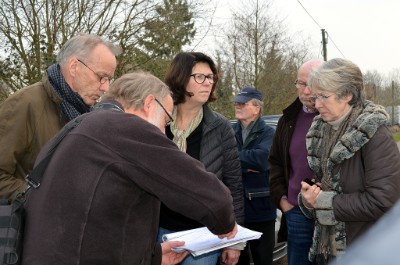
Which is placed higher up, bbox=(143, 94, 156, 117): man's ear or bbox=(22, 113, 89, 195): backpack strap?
bbox=(143, 94, 156, 117): man's ear

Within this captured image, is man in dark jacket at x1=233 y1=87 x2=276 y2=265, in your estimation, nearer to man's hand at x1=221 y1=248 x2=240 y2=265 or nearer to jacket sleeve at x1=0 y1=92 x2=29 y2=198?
man's hand at x1=221 y1=248 x2=240 y2=265

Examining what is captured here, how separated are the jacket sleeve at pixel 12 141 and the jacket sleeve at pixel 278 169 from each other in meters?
1.85

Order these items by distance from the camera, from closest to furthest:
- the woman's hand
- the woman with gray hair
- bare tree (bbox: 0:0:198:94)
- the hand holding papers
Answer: the hand holding papers → the woman with gray hair → the woman's hand → bare tree (bbox: 0:0:198:94)

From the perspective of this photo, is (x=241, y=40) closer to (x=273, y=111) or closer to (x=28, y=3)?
(x=273, y=111)

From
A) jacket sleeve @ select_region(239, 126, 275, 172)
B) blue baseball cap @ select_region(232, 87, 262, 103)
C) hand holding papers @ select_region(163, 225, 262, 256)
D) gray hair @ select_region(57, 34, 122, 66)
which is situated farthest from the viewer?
blue baseball cap @ select_region(232, 87, 262, 103)

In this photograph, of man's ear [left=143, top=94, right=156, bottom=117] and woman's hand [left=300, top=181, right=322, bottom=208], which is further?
woman's hand [left=300, top=181, right=322, bottom=208]

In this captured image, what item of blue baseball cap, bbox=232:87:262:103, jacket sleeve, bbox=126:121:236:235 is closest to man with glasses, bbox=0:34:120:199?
jacket sleeve, bbox=126:121:236:235

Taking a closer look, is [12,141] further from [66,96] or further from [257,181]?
[257,181]

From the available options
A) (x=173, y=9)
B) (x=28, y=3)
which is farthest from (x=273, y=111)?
(x=28, y=3)

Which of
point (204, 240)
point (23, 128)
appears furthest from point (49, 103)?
point (204, 240)

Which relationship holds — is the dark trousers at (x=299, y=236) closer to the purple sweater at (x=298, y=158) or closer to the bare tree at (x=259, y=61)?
the purple sweater at (x=298, y=158)

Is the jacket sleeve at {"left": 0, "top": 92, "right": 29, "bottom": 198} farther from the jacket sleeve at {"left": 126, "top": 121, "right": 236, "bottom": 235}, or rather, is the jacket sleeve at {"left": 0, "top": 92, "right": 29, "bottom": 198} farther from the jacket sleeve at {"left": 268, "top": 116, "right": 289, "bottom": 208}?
the jacket sleeve at {"left": 268, "top": 116, "right": 289, "bottom": 208}

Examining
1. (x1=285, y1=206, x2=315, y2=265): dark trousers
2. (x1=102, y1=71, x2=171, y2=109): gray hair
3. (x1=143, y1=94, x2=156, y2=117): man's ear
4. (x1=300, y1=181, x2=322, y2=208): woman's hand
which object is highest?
(x1=102, y1=71, x2=171, y2=109): gray hair

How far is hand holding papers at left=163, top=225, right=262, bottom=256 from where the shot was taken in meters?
2.20
